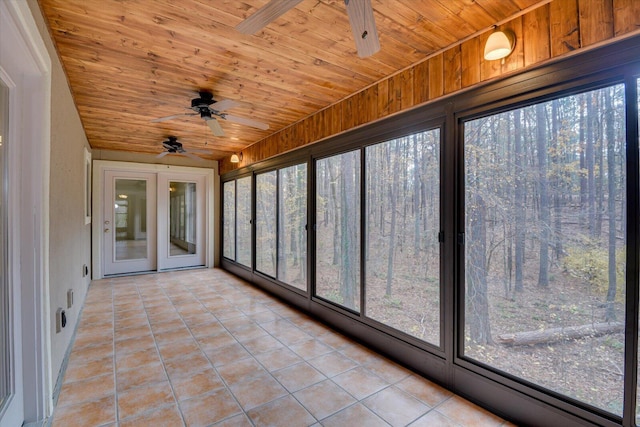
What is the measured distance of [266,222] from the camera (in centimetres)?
486

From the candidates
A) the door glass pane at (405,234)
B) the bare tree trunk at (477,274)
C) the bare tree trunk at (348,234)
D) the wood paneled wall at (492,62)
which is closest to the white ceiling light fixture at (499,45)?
the wood paneled wall at (492,62)

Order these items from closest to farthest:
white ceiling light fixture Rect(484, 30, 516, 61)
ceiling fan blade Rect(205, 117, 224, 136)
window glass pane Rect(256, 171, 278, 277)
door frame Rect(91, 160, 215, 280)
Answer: white ceiling light fixture Rect(484, 30, 516, 61), ceiling fan blade Rect(205, 117, 224, 136), window glass pane Rect(256, 171, 278, 277), door frame Rect(91, 160, 215, 280)

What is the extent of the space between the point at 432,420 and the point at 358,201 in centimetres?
192

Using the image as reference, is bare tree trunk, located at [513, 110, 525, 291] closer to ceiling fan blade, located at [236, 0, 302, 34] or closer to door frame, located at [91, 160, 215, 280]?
ceiling fan blade, located at [236, 0, 302, 34]

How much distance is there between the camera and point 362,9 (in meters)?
1.27

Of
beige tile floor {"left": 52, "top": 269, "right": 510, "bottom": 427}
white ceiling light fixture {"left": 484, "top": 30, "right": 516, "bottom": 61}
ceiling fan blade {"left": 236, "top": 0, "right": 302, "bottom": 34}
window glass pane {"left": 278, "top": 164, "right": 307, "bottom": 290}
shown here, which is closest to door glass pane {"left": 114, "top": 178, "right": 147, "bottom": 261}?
beige tile floor {"left": 52, "top": 269, "right": 510, "bottom": 427}

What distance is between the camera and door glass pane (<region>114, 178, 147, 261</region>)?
5.79 meters

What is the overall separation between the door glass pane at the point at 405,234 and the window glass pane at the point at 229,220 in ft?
12.7

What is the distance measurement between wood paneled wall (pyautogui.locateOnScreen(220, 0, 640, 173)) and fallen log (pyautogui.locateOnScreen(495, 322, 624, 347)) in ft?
4.90

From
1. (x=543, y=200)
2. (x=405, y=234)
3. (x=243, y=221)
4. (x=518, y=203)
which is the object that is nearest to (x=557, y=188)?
(x=543, y=200)

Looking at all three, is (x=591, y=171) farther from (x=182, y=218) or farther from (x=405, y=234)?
(x=182, y=218)

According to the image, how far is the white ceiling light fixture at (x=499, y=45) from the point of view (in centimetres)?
172

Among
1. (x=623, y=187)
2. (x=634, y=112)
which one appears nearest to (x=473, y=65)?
(x=634, y=112)

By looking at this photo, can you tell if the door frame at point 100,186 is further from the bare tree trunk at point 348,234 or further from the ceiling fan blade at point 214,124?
the bare tree trunk at point 348,234
